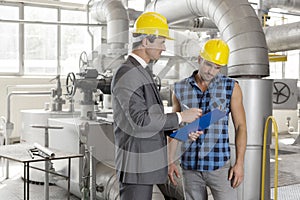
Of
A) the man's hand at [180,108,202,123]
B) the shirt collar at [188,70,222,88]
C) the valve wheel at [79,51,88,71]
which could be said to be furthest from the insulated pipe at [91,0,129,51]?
the man's hand at [180,108,202,123]

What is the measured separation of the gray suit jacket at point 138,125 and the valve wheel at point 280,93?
111 inches

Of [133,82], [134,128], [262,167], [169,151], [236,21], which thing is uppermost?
[236,21]

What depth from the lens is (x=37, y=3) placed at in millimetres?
6258

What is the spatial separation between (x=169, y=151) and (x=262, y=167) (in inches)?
35.1

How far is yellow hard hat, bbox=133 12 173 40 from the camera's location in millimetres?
1627

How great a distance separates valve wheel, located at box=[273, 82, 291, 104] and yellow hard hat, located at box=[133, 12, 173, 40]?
9.00 ft

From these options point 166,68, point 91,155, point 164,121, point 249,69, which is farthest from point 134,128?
point 91,155

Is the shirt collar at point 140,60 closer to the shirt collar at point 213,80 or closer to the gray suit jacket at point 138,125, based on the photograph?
the gray suit jacket at point 138,125

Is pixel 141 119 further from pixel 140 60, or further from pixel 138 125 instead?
pixel 140 60

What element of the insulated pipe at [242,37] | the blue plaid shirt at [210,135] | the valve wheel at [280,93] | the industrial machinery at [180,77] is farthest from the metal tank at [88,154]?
the valve wheel at [280,93]

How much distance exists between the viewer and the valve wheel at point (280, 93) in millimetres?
4180

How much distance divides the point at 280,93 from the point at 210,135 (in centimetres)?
262

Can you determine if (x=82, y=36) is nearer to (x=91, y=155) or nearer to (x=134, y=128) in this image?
(x=91, y=155)

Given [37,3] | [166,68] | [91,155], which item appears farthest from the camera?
[37,3]
